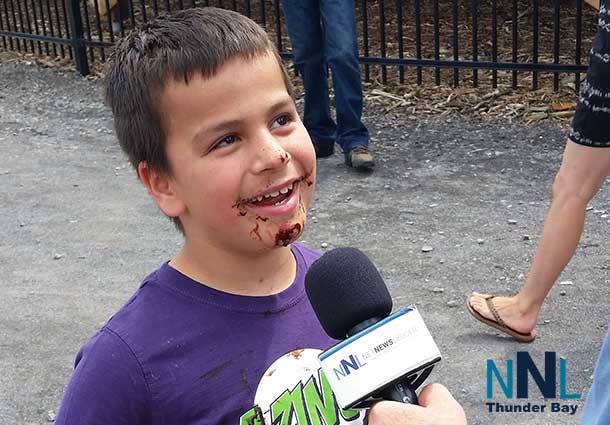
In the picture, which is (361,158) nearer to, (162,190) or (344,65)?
(344,65)

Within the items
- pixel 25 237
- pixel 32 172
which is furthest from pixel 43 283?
pixel 32 172

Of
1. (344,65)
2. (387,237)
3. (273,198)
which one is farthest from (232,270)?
(344,65)

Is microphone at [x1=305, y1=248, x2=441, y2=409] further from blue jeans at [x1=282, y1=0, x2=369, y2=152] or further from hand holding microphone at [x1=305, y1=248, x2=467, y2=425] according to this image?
blue jeans at [x1=282, y1=0, x2=369, y2=152]

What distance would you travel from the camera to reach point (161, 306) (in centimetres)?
178

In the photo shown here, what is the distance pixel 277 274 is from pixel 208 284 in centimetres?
14

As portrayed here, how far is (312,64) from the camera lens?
20.7 ft

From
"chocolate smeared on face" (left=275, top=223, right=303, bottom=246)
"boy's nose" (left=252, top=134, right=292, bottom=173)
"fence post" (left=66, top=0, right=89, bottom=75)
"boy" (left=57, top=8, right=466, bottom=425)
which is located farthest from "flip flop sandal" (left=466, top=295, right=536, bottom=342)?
"fence post" (left=66, top=0, right=89, bottom=75)

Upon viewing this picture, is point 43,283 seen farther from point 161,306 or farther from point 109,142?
point 161,306

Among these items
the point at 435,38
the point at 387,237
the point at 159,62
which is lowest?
the point at 387,237

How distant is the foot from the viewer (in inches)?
152

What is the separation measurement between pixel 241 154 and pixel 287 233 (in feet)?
0.57

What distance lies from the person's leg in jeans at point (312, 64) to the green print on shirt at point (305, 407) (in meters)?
4.66

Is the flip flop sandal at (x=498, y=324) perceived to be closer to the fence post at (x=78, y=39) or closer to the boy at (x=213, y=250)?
the boy at (x=213, y=250)

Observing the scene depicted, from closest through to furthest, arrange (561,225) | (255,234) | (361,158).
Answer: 1. (255,234)
2. (561,225)
3. (361,158)
